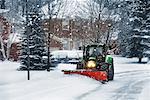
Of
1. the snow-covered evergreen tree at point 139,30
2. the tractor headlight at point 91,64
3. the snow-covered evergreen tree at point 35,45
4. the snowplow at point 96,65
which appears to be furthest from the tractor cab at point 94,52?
the snow-covered evergreen tree at point 139,30

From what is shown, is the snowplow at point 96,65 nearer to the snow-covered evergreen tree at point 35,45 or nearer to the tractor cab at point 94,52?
the tractor cab at point 94,52

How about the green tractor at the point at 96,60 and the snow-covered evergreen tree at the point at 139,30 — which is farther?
the snow-covered evergreen tree at the point at 139,30

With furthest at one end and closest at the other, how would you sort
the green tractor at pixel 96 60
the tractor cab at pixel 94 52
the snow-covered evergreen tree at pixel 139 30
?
the snow-covered evergreen tree at pixel 139 30, the tractor cab at pixel 94 52, the green tractor at pixel 96 60

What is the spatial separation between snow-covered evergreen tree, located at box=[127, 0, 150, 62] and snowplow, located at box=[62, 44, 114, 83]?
89.9 ft

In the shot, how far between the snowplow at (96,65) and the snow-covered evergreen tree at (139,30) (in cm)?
2742

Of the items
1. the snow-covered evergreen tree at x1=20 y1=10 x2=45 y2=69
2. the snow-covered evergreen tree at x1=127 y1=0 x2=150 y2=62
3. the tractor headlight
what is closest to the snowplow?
the tractor headlight

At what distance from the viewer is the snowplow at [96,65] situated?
2305 cm

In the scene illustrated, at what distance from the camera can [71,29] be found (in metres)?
81.8

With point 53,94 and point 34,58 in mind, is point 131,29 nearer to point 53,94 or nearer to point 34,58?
point 34,58

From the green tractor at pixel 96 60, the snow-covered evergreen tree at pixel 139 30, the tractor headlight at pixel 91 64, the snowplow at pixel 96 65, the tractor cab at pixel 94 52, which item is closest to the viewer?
the snowplow at pixel 96 65

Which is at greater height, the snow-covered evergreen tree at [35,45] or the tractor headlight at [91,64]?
the snow-covered evergreen tree at [35,45]

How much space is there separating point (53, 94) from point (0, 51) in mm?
38265

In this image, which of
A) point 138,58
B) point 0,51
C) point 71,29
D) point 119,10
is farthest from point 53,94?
point 71,29

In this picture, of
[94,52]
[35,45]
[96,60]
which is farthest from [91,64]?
[35,45]
